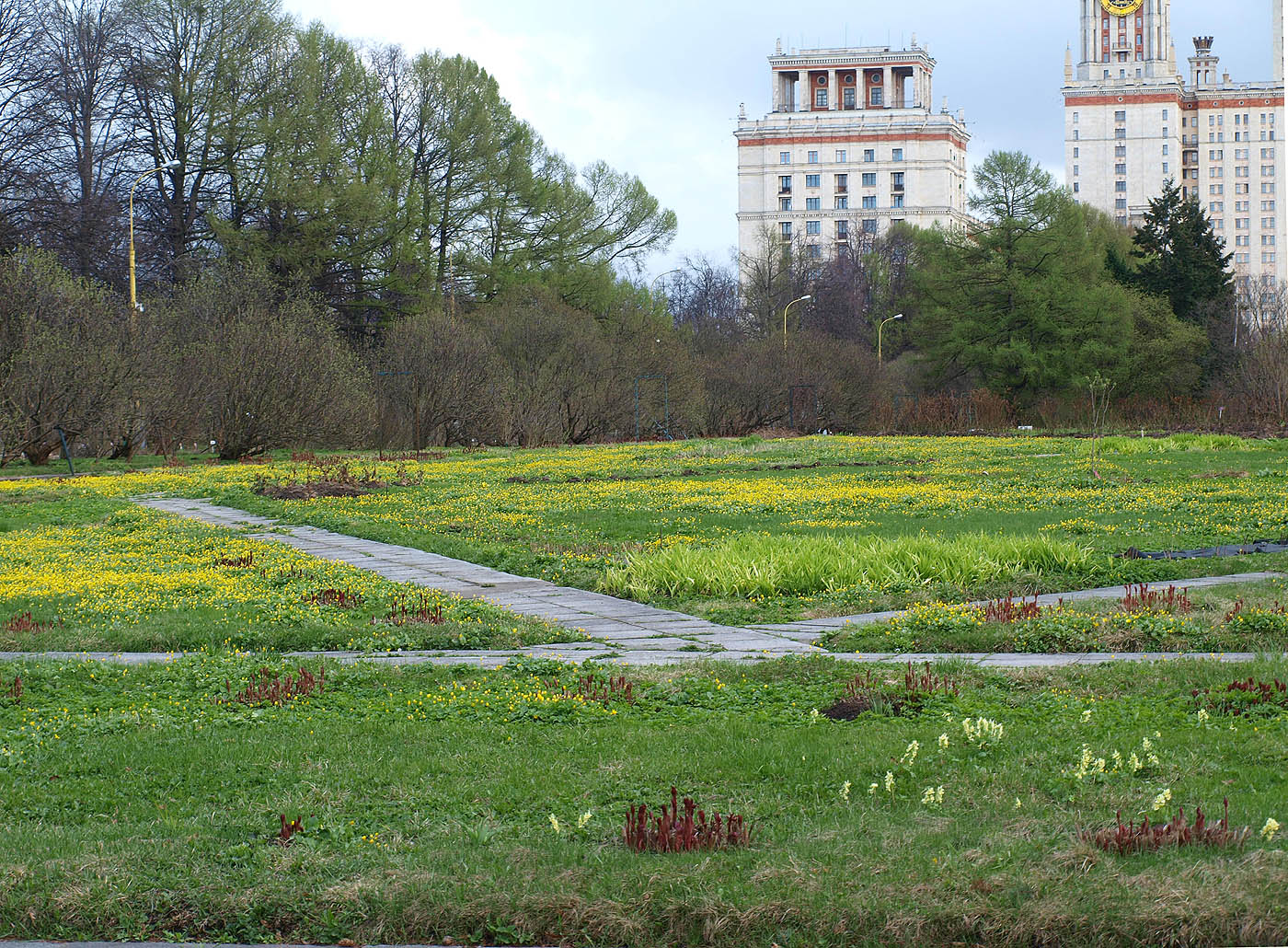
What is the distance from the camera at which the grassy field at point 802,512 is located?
12.4 metres

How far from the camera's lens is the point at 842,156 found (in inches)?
5566

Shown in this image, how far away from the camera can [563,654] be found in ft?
31.1

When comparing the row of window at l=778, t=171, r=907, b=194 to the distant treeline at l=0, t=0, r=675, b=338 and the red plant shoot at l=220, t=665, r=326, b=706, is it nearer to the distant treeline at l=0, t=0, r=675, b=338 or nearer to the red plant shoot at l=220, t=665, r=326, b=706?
the distant treeline at l=0, t=0, r=675, b=338

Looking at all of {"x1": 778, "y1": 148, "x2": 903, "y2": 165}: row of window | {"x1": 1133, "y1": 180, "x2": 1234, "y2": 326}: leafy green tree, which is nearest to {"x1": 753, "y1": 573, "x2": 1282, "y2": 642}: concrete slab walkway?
{"x1": 1133, "y1": 180, "x2": 1234, "y2": 326}: leafy green tree

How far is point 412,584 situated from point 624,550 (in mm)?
2956

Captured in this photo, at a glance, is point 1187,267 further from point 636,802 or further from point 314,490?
point 636,802

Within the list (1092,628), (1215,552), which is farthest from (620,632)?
(1215,552)

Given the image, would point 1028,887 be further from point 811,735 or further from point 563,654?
point 563,654

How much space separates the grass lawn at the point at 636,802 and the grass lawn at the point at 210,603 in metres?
1.72

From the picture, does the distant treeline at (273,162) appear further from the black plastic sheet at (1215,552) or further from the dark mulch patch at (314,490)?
the black plastic sheet at (1215,552)

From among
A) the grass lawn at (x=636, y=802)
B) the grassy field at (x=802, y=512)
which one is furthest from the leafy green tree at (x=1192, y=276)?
the grass lawn at (x=636, y=802)

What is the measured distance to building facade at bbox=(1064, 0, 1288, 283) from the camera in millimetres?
172375

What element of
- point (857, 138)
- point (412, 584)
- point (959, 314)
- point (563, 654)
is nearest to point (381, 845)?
point (563, 654)

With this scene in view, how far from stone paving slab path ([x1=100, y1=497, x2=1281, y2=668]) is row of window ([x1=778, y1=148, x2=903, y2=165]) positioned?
5200 inches
